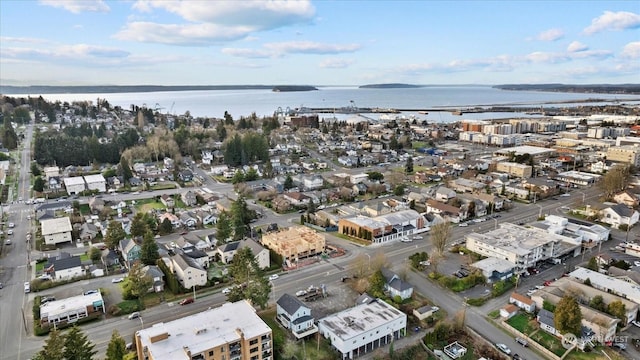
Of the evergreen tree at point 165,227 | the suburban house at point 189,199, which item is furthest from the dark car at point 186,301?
the suburban house at point 189,199

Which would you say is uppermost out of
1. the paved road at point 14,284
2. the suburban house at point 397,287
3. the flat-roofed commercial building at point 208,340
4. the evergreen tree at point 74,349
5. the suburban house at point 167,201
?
the evergreen tree at point 74,349

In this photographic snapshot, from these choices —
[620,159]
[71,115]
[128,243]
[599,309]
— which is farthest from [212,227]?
[71,115]

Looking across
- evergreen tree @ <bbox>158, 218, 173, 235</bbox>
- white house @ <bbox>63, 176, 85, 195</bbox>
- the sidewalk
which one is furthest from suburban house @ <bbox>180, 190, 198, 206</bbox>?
the sidewalk

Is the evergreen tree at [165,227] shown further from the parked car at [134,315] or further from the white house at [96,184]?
the white house at [96,184]

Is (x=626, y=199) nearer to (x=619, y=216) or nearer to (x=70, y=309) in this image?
(x=619, y=216)

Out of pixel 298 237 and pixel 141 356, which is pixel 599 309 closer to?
pixel 298 237
